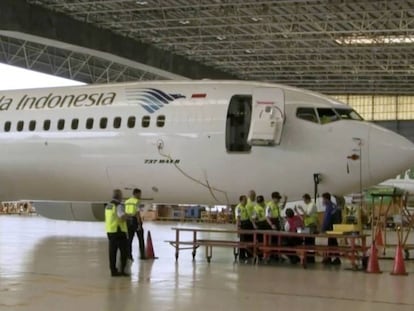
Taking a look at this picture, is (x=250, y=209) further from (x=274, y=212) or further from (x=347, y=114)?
(x=347, y=114)

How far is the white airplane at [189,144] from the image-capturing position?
54.2ft

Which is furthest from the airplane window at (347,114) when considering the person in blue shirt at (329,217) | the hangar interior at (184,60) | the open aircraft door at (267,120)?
the hangar interior at (184,60)

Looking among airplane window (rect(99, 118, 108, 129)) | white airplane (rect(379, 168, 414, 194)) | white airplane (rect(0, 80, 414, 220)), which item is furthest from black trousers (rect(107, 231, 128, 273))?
white airplane (rect(379, 168, 414, 194))

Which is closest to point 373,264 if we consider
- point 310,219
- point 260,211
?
point 310,219

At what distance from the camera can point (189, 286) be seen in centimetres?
1152

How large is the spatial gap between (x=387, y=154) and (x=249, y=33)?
2450 centimetres

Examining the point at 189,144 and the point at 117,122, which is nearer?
the point at 189,144

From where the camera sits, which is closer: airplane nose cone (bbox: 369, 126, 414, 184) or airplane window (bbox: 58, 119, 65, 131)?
airplane nose cone (bbox: 369, 126, 414, 184)

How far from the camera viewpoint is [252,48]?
43.8 meters

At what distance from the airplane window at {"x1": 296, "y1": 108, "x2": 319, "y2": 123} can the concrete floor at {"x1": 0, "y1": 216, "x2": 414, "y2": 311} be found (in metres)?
3.47

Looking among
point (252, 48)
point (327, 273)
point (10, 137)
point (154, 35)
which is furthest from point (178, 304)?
point (252, 48)

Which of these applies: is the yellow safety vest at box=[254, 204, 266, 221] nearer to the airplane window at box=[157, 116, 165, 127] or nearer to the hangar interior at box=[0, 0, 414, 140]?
the airplane window at box=[157, 116, 165, 127]

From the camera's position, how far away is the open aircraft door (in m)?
16.4

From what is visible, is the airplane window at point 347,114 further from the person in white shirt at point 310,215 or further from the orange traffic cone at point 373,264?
the orange traffic cone at point 373,264
